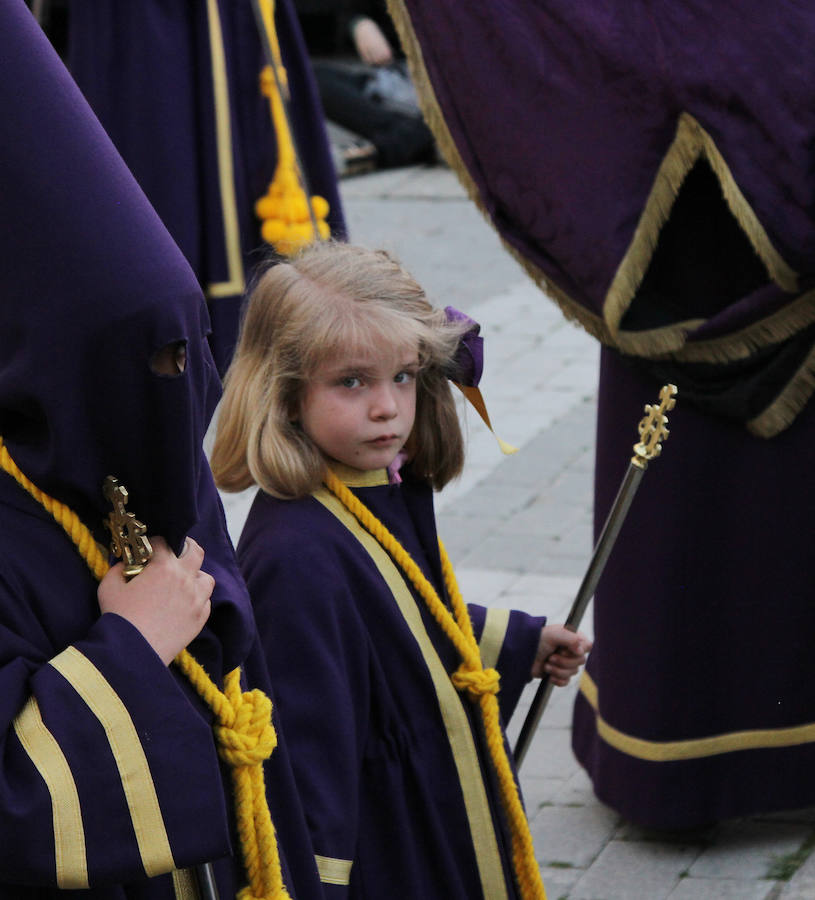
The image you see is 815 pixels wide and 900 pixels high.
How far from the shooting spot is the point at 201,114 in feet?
17.8

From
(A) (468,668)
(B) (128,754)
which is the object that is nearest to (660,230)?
(A) (468,668)

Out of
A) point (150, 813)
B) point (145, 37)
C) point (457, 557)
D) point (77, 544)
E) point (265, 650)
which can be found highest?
point (77, 544)

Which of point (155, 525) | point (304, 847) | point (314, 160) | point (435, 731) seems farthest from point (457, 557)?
point (155, 525)

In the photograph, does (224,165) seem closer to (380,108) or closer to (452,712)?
(452,712)

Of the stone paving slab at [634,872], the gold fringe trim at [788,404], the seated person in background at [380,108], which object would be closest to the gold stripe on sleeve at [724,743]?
the stone paving slab at [634,872]

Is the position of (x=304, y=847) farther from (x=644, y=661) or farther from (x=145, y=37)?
(x=145, y=37)

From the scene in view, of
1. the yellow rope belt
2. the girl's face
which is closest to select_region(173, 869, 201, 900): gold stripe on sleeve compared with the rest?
the yellow rope belt

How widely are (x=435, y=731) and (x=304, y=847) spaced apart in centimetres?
40

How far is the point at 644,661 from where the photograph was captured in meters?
3.16

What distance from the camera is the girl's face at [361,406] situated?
222cm

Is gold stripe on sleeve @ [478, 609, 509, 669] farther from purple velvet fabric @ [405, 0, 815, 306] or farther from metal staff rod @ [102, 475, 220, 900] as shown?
metal staff rod @ [102, 475, 220, 900]

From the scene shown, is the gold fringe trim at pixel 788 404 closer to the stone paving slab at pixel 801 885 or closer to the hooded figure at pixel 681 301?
the hooded figure at pixel 681 301

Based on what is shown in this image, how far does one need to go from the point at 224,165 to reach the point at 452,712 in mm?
3520

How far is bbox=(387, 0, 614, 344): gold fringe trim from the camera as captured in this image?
299 cm
